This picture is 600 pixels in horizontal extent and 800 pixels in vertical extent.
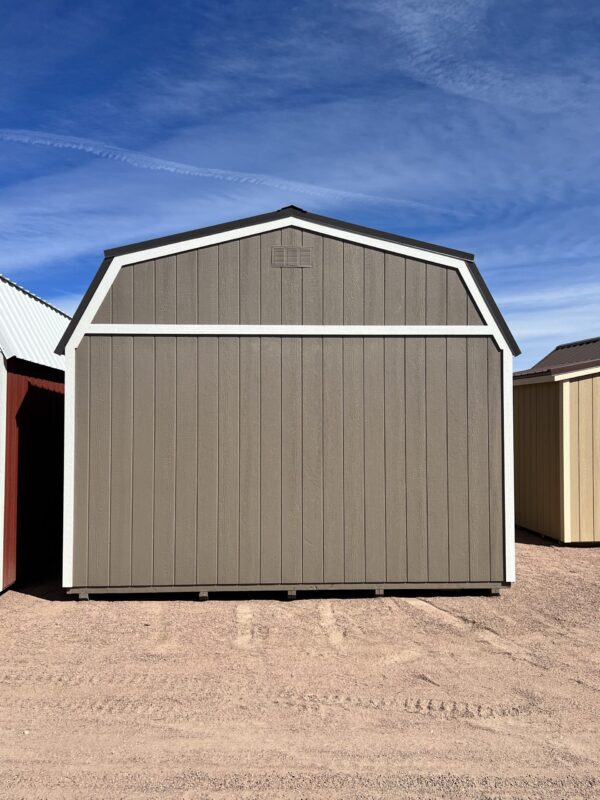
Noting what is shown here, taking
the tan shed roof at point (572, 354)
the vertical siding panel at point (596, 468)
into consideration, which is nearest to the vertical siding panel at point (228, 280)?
the vertical siding panel at point (596, 468)

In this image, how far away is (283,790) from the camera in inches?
135

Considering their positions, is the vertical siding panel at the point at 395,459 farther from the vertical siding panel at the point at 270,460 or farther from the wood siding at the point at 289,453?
the vertical siding panel at the point at 270,460

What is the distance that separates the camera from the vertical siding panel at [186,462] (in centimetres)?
723

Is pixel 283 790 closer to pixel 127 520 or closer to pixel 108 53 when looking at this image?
pixel 127 520

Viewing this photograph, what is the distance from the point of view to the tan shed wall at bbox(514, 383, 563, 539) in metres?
10.6

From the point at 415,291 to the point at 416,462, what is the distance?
192 centimetres

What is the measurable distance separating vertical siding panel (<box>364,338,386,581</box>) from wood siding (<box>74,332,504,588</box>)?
0.02 metres

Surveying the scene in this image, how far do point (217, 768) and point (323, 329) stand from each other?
4731 millimetres

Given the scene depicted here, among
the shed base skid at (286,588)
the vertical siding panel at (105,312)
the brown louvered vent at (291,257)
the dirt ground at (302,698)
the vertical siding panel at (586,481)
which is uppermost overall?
the brown louvered vent at (291,257)

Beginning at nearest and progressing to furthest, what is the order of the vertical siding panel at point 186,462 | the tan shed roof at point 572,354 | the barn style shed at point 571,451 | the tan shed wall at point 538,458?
the vertical siding panel at point 186,462
the barn style shed at point 571,451
the tan shed wall at point 538,458
the tan shed roof at point 572,354

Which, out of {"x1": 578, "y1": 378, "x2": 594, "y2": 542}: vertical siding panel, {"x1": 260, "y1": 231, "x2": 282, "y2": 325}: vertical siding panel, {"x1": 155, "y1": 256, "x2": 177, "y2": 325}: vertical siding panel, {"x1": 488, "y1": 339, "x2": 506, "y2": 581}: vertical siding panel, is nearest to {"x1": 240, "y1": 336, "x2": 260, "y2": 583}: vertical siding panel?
{"x1": 260, "y1": 231, "x2": 282, "y2": 325}: vertical siding panel

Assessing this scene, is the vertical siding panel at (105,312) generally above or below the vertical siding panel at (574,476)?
above

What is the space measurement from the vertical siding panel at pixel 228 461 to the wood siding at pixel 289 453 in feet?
0.04

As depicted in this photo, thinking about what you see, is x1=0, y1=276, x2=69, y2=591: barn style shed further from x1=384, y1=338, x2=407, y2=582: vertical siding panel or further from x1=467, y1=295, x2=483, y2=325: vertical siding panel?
x1=467, y1=295, x2=483, y2=325: vertical siding panel
